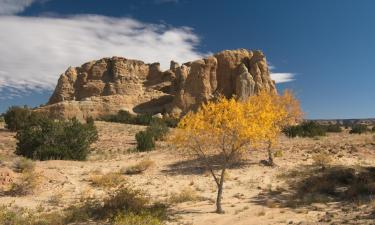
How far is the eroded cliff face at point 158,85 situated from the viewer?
225 ft

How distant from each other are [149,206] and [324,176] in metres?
8.71

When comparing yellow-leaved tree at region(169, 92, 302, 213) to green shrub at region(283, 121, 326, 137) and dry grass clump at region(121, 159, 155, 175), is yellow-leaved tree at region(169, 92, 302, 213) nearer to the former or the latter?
dry grass clump at region(121, 159, 155, 175)

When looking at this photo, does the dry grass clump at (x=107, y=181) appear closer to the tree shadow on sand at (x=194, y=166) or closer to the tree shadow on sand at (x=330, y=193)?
the tree shadow on sand at (x=194, y=166)

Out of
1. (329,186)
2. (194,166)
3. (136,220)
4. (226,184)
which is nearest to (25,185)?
(136,220)

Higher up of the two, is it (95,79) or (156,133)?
(95,79)

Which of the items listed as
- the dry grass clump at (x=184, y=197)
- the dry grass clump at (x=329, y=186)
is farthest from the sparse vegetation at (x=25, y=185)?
the dry grass clump at (x=329, y=186)

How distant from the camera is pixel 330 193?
55.0 feet

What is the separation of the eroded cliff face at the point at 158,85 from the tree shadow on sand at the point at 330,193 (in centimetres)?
3722

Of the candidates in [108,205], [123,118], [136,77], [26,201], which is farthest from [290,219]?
[136,77]

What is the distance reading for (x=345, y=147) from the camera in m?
27.6

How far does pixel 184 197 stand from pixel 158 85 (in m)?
76.8

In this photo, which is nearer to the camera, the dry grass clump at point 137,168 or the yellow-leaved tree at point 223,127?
the yellow-leaved tree at point 223,127

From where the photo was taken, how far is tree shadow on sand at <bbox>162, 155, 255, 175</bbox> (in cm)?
2212

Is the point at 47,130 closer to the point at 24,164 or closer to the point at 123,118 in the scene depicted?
the point at 24,164
